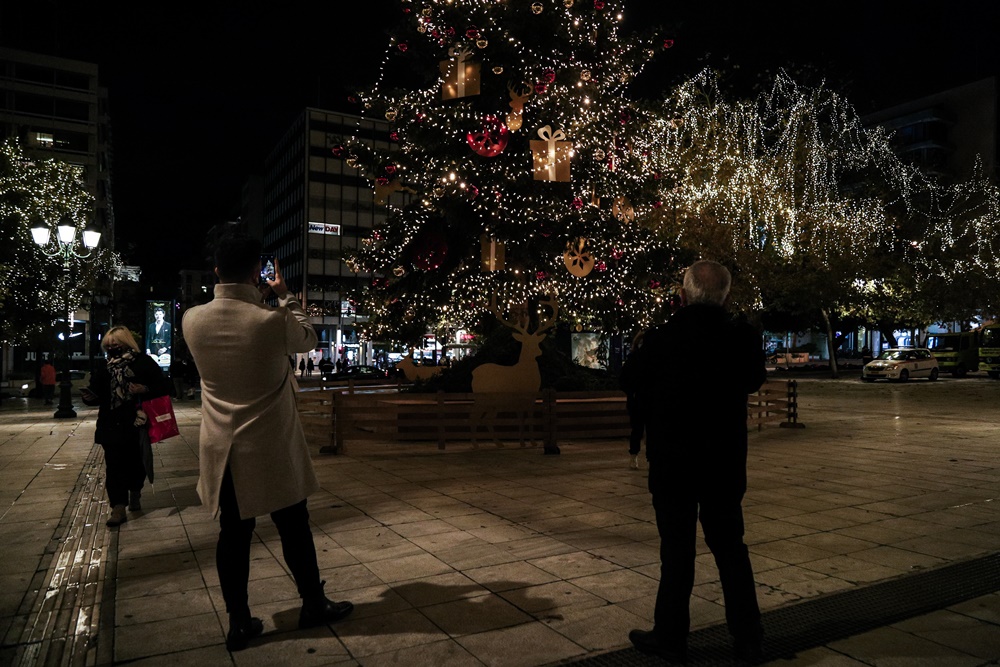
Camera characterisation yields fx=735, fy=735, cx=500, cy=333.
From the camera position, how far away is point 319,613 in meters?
4.01

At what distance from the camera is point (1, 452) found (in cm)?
1191

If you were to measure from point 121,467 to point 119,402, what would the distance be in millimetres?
615

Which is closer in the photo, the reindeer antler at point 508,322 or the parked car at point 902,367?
the reindeer antler at point 508,322

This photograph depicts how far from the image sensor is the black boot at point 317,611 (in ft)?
13.1

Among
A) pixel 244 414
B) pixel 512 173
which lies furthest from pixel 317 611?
pixel 512 173

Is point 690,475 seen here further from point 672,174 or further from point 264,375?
point 672,174

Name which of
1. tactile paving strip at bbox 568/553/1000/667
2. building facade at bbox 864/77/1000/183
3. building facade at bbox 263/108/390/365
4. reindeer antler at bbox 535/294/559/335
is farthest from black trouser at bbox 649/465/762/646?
building facade at bbox 263/108/390/365

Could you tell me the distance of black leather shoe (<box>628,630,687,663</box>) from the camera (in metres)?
3.47

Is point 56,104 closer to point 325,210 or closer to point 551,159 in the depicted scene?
point 325,210

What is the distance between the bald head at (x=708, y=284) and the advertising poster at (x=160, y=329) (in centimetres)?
2532

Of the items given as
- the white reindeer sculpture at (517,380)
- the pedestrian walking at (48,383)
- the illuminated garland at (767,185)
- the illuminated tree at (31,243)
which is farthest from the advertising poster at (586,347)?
the pedestrian walking at (48,383)

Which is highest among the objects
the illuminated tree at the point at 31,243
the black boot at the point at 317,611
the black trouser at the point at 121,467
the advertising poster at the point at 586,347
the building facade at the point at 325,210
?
the building facade at the point at 325,210

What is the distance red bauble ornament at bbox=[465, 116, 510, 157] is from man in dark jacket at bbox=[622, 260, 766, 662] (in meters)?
10.2

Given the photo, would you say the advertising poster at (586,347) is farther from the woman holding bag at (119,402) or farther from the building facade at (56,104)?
the building facade at (56,104)
